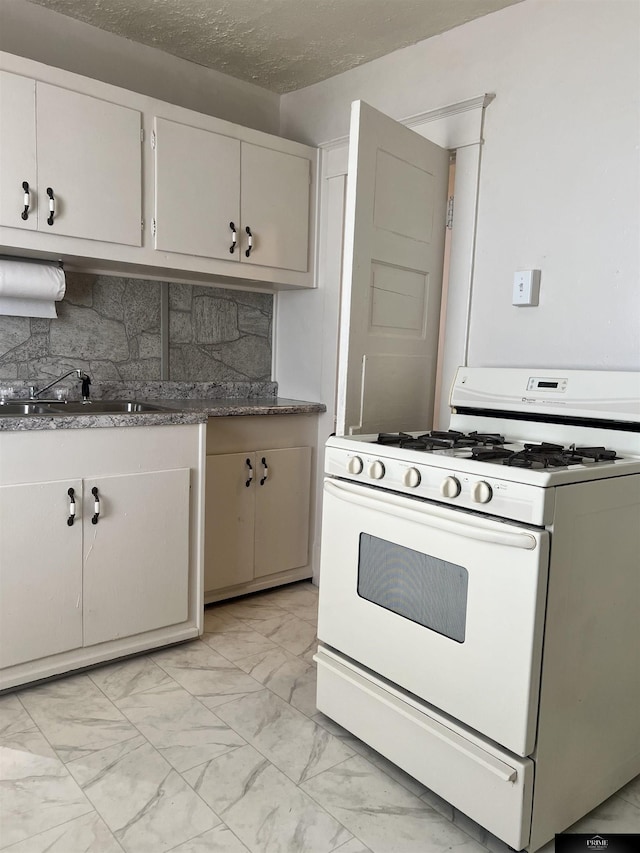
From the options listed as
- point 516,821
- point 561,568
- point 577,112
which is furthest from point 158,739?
point 577,112

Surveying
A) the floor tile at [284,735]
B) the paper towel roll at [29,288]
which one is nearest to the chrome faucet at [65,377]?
the paper towel roll at [29,288]

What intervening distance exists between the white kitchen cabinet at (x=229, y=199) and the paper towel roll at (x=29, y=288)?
436 millimetres

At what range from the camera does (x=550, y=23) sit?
2.32 m

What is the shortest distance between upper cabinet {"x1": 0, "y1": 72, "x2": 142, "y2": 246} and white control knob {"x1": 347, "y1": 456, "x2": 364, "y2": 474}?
53.7 inches

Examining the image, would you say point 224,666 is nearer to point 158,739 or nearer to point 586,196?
point 158,739

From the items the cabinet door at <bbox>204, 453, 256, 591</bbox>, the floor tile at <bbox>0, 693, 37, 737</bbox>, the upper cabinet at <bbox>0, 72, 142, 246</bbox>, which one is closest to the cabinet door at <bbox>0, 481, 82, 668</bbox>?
the floor tile at <bbox>0, 693, 37, 737</bbox>

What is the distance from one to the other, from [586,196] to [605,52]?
1.50 ft

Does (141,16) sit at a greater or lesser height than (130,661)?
greater

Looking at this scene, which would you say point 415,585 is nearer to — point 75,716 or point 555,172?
point 75,716

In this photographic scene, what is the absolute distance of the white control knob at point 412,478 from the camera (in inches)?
68.1

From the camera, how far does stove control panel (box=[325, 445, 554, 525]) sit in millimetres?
1474

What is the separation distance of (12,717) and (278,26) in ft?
8.95

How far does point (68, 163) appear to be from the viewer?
2.42 meters

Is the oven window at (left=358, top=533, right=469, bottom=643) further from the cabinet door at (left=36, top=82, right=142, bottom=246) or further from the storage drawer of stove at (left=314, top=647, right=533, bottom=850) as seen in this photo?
the cabinet door at (left=36, top=82, right=142, bottom=246)
